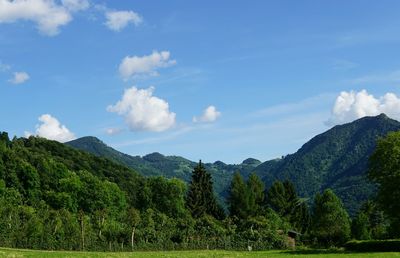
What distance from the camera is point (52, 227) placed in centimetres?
9388

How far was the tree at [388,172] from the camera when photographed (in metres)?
63.4

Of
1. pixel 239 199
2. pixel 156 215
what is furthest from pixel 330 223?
pixel 156 215

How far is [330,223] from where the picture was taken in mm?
119938

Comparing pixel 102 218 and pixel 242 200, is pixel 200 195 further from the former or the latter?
pixel 102 218

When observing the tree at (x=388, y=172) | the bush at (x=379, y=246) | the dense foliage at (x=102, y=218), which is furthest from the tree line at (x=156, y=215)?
the bush at (x=379, y=246)

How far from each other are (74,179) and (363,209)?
308ft

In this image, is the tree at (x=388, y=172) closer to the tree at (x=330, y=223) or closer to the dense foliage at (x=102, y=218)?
the dense foliage at (x=102, y=218)

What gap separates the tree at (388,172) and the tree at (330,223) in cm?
5477

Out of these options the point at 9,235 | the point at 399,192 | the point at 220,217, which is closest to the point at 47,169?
the point at 220,217

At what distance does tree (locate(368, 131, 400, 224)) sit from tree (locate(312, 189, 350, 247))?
5477 cm

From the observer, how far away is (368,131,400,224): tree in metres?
63.4

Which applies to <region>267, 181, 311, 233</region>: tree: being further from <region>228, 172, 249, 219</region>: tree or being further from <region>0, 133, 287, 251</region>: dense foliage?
<region>0, 133, 287, 251</region>: dense foliage

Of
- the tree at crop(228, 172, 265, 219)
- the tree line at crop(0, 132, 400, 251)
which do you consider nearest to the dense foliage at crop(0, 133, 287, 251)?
the tree line at crop(0, 132, 400, 251)

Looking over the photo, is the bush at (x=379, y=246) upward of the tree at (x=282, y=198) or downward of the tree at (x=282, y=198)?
downward
